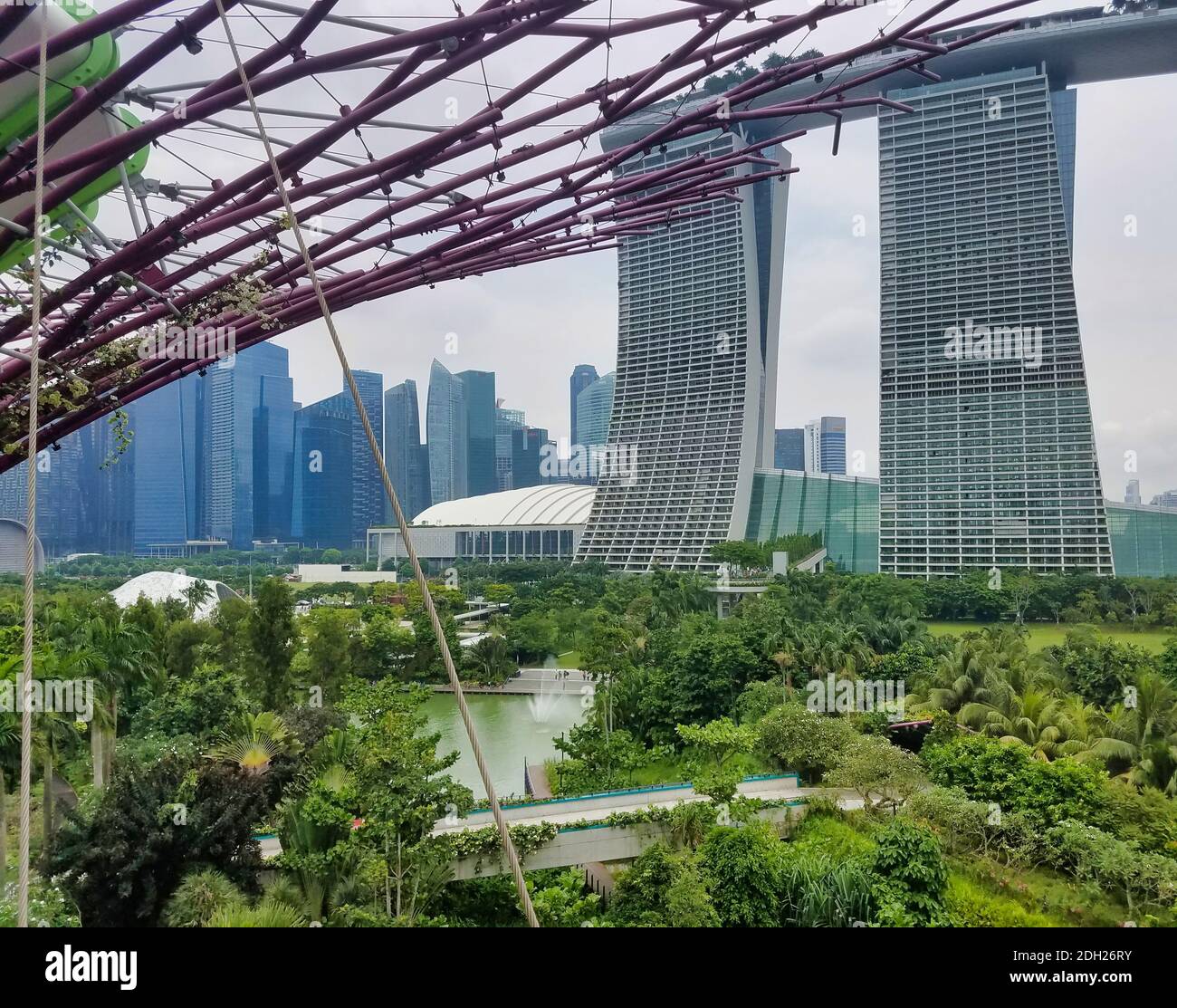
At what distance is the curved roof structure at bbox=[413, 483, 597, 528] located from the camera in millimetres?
36219

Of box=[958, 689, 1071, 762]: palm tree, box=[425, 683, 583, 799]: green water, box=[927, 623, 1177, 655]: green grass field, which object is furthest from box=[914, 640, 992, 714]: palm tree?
box=[927, 623, 1177, 655]: green grass field

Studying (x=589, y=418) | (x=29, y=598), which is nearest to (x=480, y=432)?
(x=589, y=418)

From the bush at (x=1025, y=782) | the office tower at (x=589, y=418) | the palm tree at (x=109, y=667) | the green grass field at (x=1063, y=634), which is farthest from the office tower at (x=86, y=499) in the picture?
the bush at (x=1025, y=782)

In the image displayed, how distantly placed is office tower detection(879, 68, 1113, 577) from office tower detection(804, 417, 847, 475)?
24.0 metres

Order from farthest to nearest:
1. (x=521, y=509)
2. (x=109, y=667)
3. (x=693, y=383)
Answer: (x=521, y=509), (x=693, y=383), (x=109, y=667)

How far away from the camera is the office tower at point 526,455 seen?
4650 centimetres

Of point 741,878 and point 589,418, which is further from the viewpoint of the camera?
point 589,418

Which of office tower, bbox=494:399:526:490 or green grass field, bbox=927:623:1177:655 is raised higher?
office tower, bbox=494:399:526:490

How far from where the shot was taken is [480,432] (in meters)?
44.3

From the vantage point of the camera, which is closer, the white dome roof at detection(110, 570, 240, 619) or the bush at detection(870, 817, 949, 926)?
the bush at detection(870, 817, 949, 926)

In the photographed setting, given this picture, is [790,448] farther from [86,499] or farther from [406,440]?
[86,499]

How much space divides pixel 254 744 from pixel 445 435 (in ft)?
119

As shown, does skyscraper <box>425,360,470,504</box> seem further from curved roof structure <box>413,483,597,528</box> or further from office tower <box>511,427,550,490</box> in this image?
curved roof structure <box>413,483,597,528</box>

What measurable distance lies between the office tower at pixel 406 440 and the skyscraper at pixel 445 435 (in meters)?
0.50
